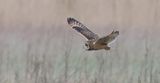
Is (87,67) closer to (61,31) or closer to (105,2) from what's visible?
(61,31)

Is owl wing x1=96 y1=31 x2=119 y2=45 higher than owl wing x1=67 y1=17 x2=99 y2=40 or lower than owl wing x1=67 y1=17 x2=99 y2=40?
lower

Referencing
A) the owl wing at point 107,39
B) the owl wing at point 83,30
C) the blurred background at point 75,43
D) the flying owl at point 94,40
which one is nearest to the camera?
the owl wing at point 107,39

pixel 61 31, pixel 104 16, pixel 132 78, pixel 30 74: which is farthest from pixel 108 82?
pixel 104 16

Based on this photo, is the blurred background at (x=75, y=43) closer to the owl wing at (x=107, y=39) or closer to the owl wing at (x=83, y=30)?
the owl wing at (x=83, y=30)

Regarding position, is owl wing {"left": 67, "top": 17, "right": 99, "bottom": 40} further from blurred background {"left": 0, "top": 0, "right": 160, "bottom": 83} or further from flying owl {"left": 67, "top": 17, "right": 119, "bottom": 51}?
blurred background {"left": 0, "top": 0, "right": 160, "bottom": 83}

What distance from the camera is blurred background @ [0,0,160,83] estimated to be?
→ 6977mm

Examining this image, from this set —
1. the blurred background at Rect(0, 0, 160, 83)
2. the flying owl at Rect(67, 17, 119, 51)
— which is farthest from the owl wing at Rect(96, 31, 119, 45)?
the blurred background at Rect(0, 0, 160, 83)

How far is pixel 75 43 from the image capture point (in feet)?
26.4

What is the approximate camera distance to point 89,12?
866cm

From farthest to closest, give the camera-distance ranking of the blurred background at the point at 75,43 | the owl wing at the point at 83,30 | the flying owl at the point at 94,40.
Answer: the owl wing at the point at 83,30, the blurred background at the point at 75,43, the flying owl at the point at 94,40

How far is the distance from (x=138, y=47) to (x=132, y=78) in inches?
38.1

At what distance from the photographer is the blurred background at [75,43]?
6.98 m

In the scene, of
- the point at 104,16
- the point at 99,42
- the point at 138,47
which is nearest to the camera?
the point at 99,42

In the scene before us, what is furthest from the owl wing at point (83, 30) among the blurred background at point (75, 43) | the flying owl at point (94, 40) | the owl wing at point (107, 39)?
the owl wing at point (107, 39)
